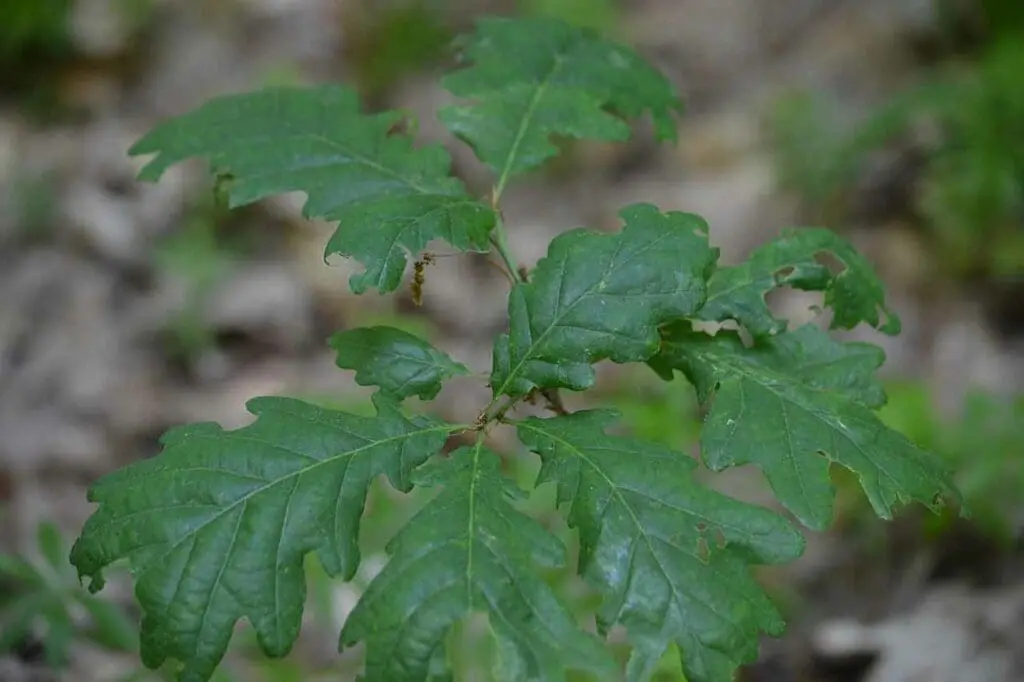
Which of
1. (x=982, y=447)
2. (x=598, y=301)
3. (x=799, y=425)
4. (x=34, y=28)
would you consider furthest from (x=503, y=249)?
(x=34, y=28)

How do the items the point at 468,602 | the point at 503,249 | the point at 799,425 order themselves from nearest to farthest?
the point at 468,602, the point at 799,425, the point at 503,249

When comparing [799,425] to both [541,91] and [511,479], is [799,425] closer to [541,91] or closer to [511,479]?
[511,479]

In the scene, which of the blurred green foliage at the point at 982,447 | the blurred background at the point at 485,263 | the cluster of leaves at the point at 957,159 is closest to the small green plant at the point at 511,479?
the blurred background at the point at 485,263

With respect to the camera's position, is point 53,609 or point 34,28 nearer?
point 53,609

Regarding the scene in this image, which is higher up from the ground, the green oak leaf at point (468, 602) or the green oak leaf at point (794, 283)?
the green oak leaf at point (794, 283)

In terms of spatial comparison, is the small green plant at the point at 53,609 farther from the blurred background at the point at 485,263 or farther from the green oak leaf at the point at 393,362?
the green oak leaf at the point at 393,362
